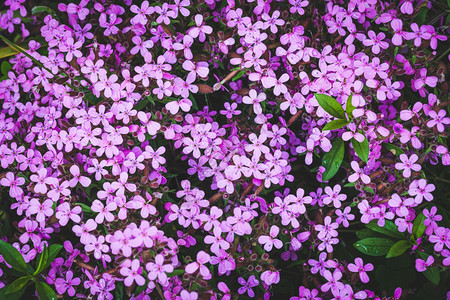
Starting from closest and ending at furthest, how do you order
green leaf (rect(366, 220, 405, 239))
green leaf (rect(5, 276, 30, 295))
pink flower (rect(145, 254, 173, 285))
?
pink flower (rect(145, 254, 173, 285)), green leaf (rect(5, 276, 30, 295)), green leaf (rect(366, 220, 405, 239))

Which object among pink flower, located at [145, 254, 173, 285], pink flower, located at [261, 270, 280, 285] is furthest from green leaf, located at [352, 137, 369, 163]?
pink flower, located at [145, 254, 173, 285]

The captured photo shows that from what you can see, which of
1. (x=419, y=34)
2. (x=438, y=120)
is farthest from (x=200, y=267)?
(x=419, y=34)

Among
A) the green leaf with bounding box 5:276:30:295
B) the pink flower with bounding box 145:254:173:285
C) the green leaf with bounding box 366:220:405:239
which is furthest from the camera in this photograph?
the green leaf with bounding box 366:220:405:239

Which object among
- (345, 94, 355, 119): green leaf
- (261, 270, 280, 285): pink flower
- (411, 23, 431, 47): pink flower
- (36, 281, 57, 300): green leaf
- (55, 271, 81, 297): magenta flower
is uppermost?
(411, 23, 431, 47): pink flower

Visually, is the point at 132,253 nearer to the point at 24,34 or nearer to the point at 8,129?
the point at 8,129

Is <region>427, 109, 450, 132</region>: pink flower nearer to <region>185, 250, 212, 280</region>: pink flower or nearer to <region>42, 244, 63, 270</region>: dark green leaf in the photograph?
<region>185, 250, 212, 280</region>: pink flower

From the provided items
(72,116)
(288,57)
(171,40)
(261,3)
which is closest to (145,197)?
(72,116)
